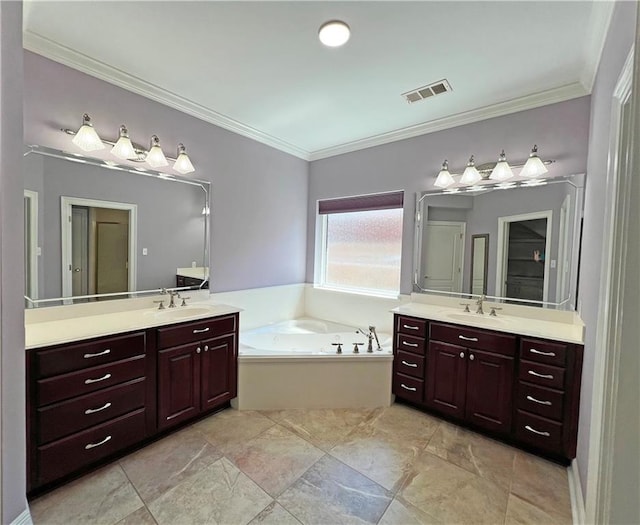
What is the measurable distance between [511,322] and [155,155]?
311cm

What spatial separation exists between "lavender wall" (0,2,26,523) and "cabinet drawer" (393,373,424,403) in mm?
2392

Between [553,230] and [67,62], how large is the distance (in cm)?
376

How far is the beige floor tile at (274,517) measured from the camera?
145cm

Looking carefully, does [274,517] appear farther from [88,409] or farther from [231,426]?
[88,409]

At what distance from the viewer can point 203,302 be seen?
2752 millimetres

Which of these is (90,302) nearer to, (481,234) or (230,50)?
(230,50)

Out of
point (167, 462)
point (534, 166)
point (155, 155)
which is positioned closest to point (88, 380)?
point (167, 462)

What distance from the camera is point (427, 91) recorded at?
2.32m

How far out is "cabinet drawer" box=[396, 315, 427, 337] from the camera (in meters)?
2.42

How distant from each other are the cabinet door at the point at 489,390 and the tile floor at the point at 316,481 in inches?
6.1

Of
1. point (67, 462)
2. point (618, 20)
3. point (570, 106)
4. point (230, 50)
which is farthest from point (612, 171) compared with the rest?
point (67, 462)

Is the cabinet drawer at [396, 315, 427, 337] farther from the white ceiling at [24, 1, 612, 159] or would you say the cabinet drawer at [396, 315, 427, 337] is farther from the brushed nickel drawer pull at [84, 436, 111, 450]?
the brushed nickel drawer pull at [84, 436, 111, 450]

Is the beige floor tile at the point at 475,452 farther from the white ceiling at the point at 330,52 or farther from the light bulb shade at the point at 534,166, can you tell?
the white ceiling at the point at 330,52

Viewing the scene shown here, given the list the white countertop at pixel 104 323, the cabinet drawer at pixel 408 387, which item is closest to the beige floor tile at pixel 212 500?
the white countertop at pixel 104 323
